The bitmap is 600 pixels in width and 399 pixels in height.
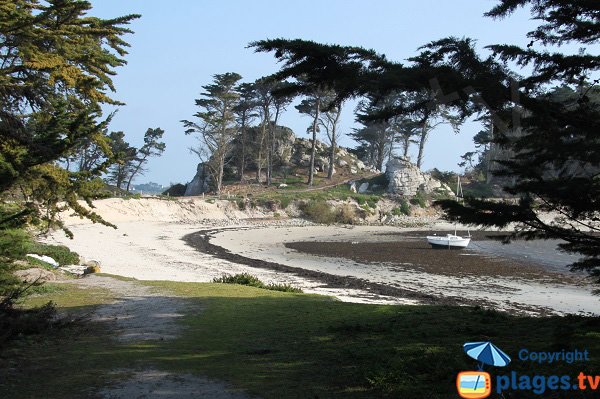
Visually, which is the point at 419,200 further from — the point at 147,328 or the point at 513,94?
the point at 513,94

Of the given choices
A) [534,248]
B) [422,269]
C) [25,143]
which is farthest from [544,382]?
[534,248]

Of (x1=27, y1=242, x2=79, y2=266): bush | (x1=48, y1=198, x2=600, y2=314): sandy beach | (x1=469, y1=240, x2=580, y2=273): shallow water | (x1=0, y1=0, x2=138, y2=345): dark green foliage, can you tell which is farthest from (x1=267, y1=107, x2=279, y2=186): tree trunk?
(x1=0, y1=0, x2=138, y2=345): dark green foliage

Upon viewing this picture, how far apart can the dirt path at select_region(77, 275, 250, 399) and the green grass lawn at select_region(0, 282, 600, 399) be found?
0.23 meters

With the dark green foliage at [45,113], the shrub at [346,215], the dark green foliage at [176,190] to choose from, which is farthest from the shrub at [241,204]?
the dark green foliage at [45,113]

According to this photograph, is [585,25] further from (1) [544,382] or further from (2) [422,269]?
(2) [422,269]

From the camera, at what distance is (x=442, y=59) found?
17.0 feet

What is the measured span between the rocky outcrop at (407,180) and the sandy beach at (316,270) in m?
27.1

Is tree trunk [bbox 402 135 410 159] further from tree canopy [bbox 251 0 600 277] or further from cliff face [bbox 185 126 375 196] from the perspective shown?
tree canopy [bbox 251 0 600 277]

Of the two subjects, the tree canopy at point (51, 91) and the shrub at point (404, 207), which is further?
the shrub at point (404, 207)

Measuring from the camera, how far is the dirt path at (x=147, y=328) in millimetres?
5008

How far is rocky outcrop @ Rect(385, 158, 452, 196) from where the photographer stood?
223 feet

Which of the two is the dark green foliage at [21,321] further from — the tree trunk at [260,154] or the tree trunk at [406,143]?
the tree trunk at [406,143]

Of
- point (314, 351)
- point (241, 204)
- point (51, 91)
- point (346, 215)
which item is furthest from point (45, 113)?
point (346, 215)

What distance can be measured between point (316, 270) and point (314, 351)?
1625 centimetres
